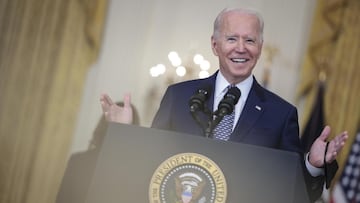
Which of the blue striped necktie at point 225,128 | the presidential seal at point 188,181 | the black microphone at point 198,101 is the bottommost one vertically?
the presidential seal at point 188,181

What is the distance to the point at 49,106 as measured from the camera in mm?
3311

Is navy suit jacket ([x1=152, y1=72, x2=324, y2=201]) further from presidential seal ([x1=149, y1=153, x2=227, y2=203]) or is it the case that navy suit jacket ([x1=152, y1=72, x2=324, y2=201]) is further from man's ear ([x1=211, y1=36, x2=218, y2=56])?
presidential seal ([x1=149, y1=153, x2=227, y2=203])

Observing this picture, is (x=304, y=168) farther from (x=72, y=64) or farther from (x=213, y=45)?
(x=72, y=64)

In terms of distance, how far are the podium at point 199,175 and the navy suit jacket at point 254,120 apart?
0.27m

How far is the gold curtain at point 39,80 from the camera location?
319cm

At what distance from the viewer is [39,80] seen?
129 inches

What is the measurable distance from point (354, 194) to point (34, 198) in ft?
6.66

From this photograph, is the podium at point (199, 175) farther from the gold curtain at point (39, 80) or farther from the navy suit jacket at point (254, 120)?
the gold curtain at point (39, 80)

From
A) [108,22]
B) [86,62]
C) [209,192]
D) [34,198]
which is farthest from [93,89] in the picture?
[209,192]

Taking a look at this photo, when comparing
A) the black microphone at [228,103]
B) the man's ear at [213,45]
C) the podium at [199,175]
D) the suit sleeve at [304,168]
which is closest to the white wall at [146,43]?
the man's ear at [213,45]

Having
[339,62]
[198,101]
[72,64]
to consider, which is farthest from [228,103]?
[339,62]

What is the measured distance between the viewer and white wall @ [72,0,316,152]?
2.98 m

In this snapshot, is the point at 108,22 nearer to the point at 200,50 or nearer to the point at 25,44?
the point at 25,44

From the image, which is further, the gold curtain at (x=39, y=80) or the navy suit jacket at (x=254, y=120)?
the gold curtain at (x=39, y=80)
